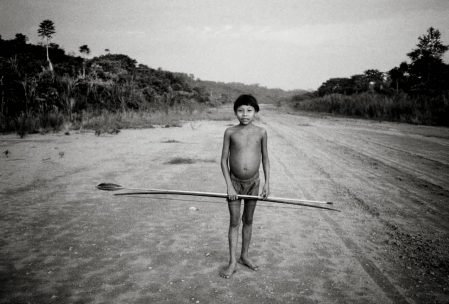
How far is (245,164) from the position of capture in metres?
2.74

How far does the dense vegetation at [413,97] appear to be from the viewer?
62.8 ft

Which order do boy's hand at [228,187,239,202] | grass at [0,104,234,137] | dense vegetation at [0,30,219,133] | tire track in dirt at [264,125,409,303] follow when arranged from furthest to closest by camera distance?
dense vegetation at [0,30,219,133] < grass at [0,104,234,137] < boy's hand at [228,187,239,202] < tire track in dirt at [264,125,409,303]

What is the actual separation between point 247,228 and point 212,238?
2.53 ft

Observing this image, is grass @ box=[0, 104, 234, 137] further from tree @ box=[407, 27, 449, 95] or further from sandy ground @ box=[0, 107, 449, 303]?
tree @ box=[407, 27, 449, 95]

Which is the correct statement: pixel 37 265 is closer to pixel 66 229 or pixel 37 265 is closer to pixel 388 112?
pixel 66 229

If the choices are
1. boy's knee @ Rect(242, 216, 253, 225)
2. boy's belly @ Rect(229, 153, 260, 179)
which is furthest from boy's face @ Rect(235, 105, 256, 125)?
boy's knee @ Rect(242, 216, 253, 225)

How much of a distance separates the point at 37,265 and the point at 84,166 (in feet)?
15.6

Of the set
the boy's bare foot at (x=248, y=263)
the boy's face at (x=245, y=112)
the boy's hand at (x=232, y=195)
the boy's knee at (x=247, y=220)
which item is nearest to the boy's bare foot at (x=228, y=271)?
the boy's bare foot at (x=248, y=263)

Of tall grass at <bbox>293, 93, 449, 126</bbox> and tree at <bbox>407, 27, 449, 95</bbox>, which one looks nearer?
tall grass at <bbox>293, 93, 449, 126</bbox>

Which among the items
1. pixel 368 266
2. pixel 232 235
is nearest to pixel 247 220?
pixel 232 235

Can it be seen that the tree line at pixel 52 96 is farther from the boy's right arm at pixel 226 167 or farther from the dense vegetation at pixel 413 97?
the dense vegetation at pixel 413 97

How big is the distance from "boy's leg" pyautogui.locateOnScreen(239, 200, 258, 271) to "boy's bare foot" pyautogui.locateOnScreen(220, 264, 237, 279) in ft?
0.62

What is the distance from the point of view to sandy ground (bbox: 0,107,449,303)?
2.51 metres

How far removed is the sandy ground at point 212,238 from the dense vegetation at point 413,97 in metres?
15.0
